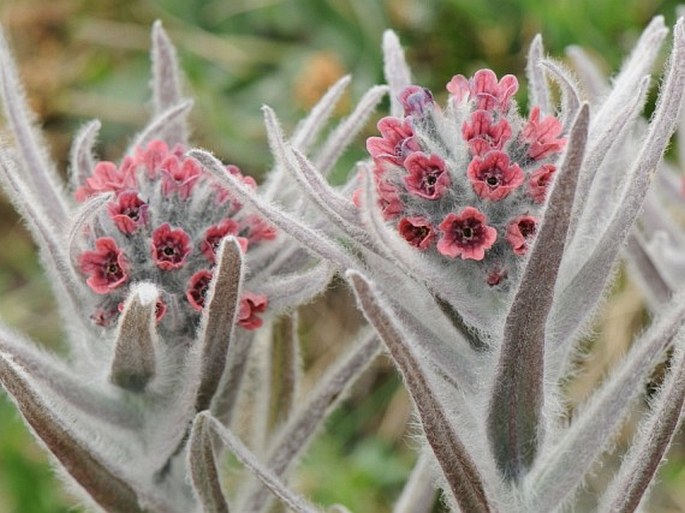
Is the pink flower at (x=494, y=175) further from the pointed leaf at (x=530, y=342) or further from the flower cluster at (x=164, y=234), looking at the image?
the flower cluster at (x=164, y=234)

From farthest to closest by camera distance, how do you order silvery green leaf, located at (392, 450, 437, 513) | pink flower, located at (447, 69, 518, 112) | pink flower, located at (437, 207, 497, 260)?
silvery green leaf, located at (392, 450, 437, 513) → pink flower, located at (447, 69, 518, 112) → pink flower, located at (437, 207, 497, 260)

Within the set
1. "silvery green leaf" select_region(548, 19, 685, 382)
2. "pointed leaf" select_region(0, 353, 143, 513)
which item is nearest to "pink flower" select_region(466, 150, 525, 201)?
"silvery green leaf" select_region(548, 19, 685, 382)

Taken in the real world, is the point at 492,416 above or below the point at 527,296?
below

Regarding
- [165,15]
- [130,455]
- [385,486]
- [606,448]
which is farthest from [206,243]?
[165,15]

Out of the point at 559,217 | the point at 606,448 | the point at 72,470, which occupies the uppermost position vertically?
the point at 559,217

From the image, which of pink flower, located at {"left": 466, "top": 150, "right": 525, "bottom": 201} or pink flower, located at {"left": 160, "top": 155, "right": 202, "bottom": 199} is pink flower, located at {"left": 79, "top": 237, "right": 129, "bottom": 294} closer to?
pink flower, located at {"left": 160, "top": 155, "right": 202, "bottom": 199}

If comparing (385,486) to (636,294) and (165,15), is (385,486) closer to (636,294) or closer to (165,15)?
(636,294)
